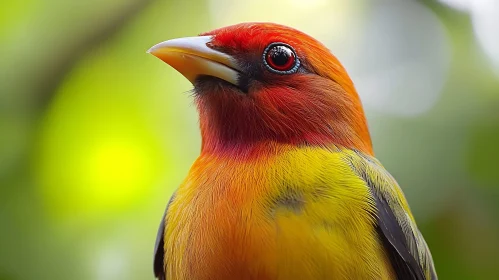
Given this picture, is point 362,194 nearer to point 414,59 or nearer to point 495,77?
point 495,77

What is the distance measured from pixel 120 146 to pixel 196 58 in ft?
5.80

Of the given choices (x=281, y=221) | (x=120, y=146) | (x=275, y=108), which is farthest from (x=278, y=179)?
(x=120, y=146)

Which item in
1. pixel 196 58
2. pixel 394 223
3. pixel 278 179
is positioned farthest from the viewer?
pixel 196 58

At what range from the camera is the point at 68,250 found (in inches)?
179

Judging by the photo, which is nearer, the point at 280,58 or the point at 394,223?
the point at 394,223

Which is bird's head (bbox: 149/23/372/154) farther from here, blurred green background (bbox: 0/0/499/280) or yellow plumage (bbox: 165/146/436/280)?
blurred green background (bbox: 0/0/499/280)

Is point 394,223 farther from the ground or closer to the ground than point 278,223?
closer to the ground

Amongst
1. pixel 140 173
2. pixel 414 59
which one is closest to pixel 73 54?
pixel 140 173

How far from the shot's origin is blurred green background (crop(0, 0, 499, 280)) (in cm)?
436

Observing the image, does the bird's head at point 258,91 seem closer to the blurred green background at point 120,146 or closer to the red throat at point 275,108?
the red throat at point 275,108

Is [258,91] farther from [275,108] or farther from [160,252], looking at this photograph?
[160,252]

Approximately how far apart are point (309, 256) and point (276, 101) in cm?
91

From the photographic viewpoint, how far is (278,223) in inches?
104

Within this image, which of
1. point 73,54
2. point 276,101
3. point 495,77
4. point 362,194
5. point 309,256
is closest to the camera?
point 309,256
